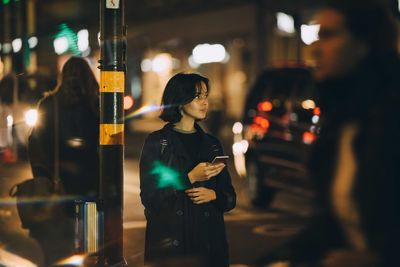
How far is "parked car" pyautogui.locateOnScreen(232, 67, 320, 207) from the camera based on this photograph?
1091 centimetres

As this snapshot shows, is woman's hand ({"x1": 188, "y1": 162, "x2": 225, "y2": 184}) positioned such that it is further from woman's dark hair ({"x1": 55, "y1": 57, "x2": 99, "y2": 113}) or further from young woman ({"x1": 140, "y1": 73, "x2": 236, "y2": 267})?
woman's dark hair ({"x1": 55, "y1": 57, "x2": 99, "y2": 113})

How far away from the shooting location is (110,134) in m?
6.62

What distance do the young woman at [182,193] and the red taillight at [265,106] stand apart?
24.1ft

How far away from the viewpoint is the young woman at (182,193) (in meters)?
4.47

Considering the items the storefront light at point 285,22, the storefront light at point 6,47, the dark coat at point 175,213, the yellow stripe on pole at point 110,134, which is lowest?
the dark coat at point 175,213

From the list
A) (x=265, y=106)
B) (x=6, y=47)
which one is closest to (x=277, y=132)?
(x=265, y=106)

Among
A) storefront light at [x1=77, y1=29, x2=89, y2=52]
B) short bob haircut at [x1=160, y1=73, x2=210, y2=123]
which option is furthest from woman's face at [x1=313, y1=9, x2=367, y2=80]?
storefront light at [x1=77, y1=29, x2=89, y2=52]

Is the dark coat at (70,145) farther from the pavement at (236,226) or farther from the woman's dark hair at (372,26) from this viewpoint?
the woman's dark hair at (372,26)

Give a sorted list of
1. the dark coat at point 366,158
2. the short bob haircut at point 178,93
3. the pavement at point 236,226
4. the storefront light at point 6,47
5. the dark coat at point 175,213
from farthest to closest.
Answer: the storefront light at point 6,47 → the pavement at point 236,226 → the short bob haircut at point 178,93 → the dark coat at point 175,213 → the dark coat at point 366,158

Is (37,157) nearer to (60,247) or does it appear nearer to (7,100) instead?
(60,247)

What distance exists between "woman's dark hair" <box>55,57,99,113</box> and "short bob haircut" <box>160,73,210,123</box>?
2.92 meters

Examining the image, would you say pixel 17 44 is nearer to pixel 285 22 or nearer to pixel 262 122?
pixel 262 122

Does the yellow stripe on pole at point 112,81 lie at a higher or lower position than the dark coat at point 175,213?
higher

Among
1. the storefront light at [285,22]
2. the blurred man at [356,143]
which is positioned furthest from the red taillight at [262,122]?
the storefront light at [285,22]
